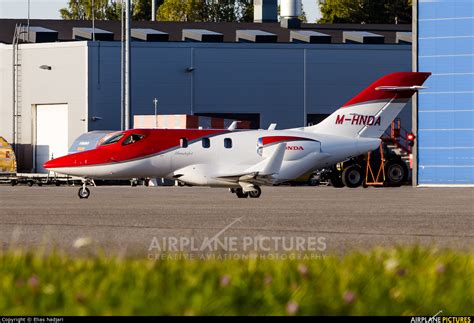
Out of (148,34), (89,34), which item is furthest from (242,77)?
(89,34)

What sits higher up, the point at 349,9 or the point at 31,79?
the point at 349,9

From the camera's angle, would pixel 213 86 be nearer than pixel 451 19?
No

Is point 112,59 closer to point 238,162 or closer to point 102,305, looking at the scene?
point 238,162

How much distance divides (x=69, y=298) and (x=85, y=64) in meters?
68.7

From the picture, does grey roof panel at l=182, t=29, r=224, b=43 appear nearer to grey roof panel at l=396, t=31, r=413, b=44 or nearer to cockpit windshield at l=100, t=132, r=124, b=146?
grey roof panel at l=396, t=31, r=413, b=44

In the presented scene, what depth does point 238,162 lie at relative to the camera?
113 ft

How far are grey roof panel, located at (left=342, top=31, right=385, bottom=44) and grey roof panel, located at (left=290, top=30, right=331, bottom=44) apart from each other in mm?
1217

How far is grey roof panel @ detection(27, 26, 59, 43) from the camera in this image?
267ft

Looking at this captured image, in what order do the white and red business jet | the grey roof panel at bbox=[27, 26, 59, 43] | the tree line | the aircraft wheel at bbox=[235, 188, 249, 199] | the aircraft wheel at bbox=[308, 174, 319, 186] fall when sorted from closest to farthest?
the white and red business jet, the aircraft wheel at bbox=[235, 188, 249, 199], the aircraft wheel at bbox=[308, 174, 319, 186], the grey roof panel at bbox=[27, 26, 59, 43], the tree line

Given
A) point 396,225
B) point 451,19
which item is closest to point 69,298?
point 396,225

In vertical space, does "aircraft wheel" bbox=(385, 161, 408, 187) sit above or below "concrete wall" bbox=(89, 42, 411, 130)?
below

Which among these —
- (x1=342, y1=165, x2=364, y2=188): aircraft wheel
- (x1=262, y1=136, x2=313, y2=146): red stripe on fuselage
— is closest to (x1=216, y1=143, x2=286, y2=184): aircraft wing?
(x1=262, y1=136, x2=313, y2=146): red stripe on fuselage

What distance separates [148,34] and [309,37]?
34.5ft

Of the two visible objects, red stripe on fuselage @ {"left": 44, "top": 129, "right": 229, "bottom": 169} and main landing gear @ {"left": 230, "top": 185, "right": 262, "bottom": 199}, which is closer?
red stripe on fuselage @ {"left": 44, "top": 129, "right": 229, "bottom": 169}
